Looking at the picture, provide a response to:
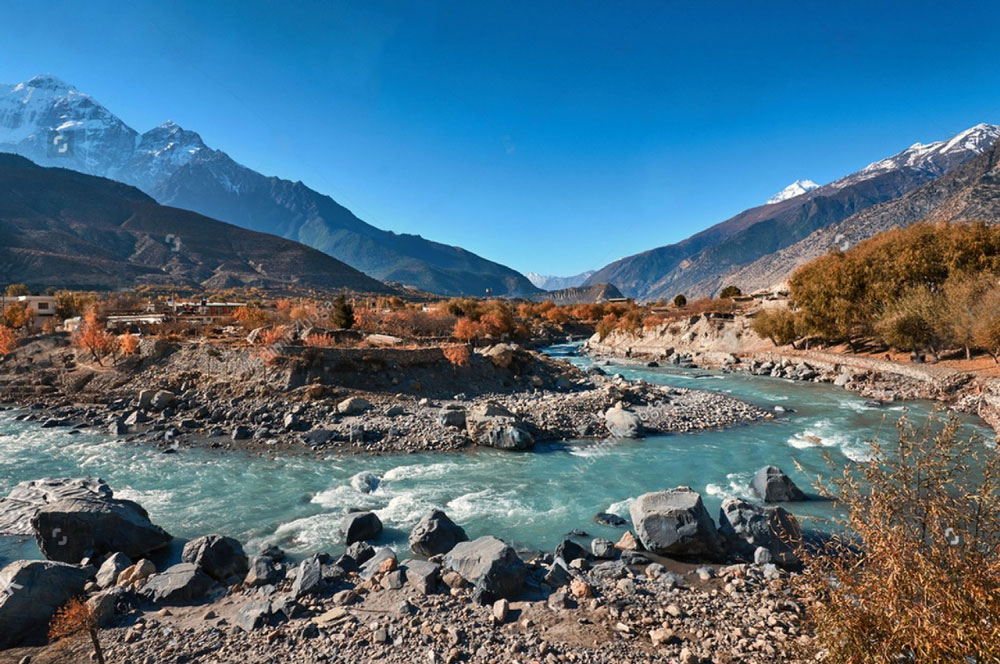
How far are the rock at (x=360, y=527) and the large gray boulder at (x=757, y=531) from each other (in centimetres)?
820

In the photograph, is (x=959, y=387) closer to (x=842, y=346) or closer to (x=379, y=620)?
(x=842, y=346)

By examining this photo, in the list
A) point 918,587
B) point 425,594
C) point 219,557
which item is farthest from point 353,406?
point 918,587

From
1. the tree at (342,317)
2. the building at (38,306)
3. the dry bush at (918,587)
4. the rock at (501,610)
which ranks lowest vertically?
the rock at (501,610)

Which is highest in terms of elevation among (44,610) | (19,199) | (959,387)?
(19,199)

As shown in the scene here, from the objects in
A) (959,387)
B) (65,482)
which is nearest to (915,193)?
(959,387)

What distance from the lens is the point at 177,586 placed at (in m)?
8.59

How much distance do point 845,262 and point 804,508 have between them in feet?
129

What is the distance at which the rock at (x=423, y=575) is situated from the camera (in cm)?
855

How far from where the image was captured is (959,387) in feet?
88.4

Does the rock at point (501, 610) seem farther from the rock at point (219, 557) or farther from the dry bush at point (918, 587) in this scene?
the rock at point (219, 557)

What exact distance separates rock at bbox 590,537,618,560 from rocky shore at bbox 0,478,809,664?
0.05 metres

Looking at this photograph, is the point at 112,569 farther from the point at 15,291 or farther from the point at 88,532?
the point at 15,291

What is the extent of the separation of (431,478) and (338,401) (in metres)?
10.4

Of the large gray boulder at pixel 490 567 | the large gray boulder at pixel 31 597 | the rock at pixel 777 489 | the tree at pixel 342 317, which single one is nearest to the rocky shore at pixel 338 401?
the rock at pixel 777 489
